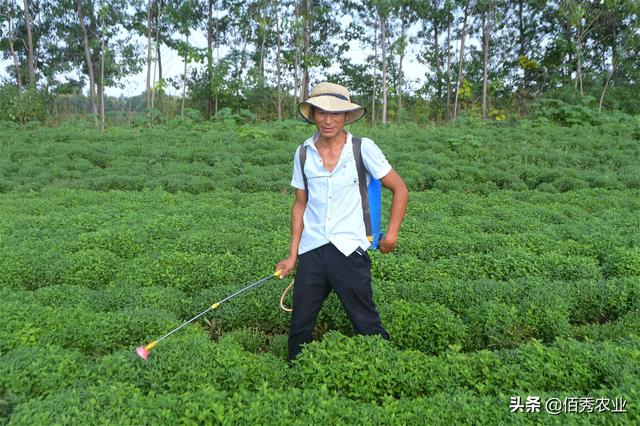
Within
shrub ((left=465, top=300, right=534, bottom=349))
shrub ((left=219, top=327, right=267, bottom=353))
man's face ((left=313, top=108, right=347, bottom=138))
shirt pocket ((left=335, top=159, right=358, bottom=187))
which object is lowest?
shrub ((left=219, top=327, right=267, bottom=353))

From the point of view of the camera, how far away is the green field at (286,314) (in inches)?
142

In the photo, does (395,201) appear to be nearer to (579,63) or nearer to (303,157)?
(303,157)

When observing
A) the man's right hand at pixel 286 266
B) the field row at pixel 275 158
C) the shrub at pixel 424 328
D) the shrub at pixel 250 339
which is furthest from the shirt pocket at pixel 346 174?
the field row at pixel 275 158

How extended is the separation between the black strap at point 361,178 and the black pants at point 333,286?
0.82 ft

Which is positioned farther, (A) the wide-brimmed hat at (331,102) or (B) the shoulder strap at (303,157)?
(B) the shoulder strap at (303,157)

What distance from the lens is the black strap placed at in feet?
13.1

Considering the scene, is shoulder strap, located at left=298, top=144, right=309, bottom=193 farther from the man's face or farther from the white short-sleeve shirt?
the man's face

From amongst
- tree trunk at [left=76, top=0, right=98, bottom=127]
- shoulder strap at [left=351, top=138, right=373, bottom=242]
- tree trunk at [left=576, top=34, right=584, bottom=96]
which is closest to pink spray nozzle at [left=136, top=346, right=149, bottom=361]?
shoulder strap at [left=351, top=138, right=373, bottom=242]

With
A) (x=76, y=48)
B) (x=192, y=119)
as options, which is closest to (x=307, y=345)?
(x=192, y=119)

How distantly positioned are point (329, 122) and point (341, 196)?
1.96 ft

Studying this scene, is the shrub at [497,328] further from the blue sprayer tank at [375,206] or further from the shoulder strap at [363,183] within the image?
the shoulder strap at [363,183]

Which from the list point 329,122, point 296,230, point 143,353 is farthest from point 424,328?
point 143,353

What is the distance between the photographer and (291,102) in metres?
30.1

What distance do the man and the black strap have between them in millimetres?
25
